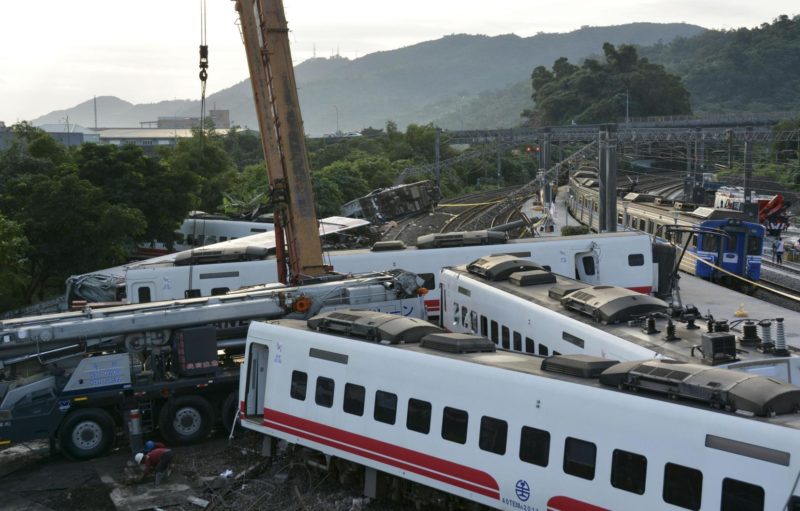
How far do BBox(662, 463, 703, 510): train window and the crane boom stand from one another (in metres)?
14.5

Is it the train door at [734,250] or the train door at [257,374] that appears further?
the train door at [734,250]

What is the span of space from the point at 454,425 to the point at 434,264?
1525cm

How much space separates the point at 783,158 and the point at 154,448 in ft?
277

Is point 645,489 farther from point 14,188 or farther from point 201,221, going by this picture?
point 201,221

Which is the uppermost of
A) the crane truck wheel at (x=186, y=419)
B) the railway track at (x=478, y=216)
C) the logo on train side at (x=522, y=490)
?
the logo on train side at (x=522, y=490)

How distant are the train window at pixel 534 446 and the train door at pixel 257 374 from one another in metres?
6.54

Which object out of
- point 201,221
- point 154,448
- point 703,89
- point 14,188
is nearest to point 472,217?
point 201,221

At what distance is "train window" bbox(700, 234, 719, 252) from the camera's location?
1474 inches

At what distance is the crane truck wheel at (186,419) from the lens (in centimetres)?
1983

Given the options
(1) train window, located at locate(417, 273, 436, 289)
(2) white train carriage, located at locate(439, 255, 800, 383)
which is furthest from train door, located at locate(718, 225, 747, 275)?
(2) white train carriage, located at locate(439, 255, 800, 383)

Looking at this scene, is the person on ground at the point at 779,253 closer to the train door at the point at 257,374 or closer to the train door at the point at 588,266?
the train door at the point at 588,266

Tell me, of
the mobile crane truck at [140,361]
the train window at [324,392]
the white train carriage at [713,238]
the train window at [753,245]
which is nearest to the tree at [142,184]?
the white train carriage at [713,238]

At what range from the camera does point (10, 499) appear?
57.7 feet

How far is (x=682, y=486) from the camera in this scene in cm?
1105
